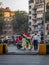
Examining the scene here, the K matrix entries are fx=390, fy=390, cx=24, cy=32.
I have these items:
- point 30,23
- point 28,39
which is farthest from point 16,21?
point 28,39

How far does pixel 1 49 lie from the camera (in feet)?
98.2

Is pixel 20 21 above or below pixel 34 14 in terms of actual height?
below

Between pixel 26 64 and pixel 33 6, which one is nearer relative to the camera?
pixel 26 64

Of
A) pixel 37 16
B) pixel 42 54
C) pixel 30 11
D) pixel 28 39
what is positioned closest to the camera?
pixel 42 54

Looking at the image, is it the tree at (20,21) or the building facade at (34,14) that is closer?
the building facade at (34,14)

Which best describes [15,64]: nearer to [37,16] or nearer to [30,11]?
[37,16]

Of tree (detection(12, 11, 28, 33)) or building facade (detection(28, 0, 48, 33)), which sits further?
tree (detection(12, 11, 28, 33))

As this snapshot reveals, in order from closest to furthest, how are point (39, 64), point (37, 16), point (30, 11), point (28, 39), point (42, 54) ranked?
point (39, 64) < point (42, 54) < point (28, 39) < point (37, 16) < point (30, 11)

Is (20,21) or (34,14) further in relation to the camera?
(34,14)

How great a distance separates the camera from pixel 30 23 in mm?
153250

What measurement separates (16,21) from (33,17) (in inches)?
291

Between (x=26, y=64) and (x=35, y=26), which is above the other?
(x=26, y=64)

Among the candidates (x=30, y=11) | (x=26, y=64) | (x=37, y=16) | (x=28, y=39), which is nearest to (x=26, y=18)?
(x=30, y=11)

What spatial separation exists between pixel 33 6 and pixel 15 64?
135 metres
